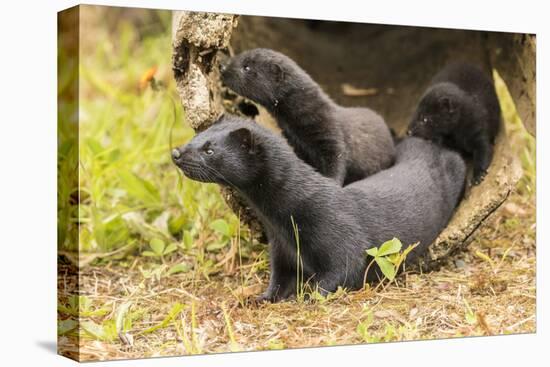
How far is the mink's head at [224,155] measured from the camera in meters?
3.99

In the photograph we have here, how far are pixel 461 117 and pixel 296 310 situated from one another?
92.7 inches

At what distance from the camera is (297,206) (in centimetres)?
425

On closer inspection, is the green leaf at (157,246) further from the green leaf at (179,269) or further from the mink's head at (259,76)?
the mink's head at (259,76)

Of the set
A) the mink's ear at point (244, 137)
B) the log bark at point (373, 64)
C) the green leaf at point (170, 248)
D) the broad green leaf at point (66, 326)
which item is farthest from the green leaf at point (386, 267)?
the broad green leaf at point (66, 326)

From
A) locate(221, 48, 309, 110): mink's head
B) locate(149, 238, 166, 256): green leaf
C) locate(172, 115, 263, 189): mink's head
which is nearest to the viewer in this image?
locate(172, 115, 263, 189): mink's head

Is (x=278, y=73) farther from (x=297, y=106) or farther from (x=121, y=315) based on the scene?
(x=121, y=315)

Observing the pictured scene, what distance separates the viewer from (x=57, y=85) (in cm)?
380

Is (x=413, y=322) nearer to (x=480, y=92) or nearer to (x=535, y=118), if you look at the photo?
(x=535, y=118)

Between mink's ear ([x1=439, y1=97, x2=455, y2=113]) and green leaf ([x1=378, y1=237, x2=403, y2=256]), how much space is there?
160 cm

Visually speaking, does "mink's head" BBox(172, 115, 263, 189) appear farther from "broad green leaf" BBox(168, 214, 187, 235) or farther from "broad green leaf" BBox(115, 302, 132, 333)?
"broad green leaf" BBox(168, 214, 187, 235)

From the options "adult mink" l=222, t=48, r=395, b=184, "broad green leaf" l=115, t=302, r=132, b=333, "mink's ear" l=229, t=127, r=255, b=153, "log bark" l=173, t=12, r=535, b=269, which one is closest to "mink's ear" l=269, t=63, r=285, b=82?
"adult mink" l=222, t=48, r=395, b=184

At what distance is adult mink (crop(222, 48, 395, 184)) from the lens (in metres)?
4.61

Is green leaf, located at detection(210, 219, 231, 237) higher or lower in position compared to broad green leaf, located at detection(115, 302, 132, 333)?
higher

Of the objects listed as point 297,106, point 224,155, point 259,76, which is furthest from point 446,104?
point 224,155
